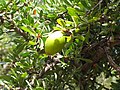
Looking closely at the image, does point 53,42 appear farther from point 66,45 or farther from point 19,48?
point 19,48

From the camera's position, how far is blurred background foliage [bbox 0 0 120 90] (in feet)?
2.43

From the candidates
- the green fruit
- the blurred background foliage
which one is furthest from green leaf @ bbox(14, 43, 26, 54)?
the green fruit

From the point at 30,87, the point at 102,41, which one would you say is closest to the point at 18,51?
the point at 30,87

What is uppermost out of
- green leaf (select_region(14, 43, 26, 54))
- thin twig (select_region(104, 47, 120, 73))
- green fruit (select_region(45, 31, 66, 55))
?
green fruit (select_region(45, 31, 66, 55))

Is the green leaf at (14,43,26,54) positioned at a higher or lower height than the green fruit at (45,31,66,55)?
lower

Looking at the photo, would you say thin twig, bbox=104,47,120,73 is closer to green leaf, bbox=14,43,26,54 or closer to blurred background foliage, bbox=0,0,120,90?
blurred background foliage, bbox=0,0,120,90

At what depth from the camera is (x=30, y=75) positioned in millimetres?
870

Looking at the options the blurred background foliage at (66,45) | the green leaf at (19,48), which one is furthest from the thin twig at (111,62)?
the green leaf at (19,48)

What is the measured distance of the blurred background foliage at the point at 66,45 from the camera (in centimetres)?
74

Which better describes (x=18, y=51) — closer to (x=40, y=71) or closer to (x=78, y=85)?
(x=40, y=71)

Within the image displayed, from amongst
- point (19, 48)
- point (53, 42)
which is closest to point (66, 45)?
point (53, 42)

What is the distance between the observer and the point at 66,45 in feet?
2.32

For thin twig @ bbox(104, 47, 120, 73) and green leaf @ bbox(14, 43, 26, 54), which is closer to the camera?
thin twig @ bbox(104, 47, 120, 73)

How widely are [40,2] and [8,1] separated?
0.12 meters
